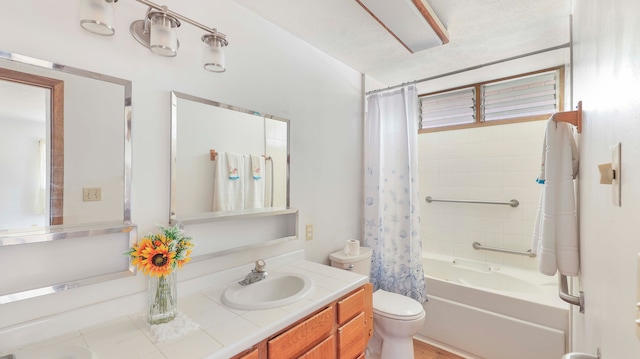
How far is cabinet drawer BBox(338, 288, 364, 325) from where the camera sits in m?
1.40

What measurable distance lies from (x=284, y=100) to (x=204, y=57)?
2.07ft

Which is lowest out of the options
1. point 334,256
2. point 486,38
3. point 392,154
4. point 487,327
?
point 487,327

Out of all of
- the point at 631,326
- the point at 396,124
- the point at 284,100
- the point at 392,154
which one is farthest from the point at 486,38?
the point at 631,326

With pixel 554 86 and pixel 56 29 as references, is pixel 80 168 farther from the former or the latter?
pixel 554 86

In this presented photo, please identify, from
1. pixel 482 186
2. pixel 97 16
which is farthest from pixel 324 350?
pixel 482 186

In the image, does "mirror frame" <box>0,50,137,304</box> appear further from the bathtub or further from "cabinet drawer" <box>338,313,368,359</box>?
the bathtub

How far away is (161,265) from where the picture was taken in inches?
41.7

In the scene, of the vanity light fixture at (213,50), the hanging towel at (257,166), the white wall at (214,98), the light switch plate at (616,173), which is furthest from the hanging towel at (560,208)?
the vanity light fixture at (213,50)

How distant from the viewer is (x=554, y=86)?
2.47 metres

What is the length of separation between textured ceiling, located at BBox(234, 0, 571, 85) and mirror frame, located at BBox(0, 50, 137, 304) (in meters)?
0.92

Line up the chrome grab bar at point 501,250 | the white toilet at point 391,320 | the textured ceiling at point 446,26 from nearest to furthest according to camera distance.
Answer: the textured ceiling at point 446,26 < the white toilet at point 391,320 < the chrome grab bar at point 501,250

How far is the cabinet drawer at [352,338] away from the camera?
1400mm

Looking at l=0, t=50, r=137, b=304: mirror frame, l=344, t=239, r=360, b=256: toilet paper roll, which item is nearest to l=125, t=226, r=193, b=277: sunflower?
l=0, t=50, r=137, b=304: mirror frame

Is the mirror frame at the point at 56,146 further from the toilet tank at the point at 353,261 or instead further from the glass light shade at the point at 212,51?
the toilet tank at the point at 353,261
